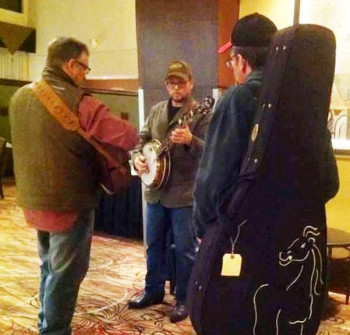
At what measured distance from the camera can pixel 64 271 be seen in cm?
205

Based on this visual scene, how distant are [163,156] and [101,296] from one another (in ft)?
3.49

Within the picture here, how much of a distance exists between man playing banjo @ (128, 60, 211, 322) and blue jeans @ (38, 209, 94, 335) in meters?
0.66

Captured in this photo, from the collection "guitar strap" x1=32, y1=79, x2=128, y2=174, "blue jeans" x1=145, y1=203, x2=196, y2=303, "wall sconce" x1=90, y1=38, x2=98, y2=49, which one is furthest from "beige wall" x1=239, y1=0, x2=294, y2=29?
"wall sconce" x1=90, y1=38, x2=98, y2=49

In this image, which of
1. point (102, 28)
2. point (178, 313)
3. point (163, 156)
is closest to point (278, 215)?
point (163, 156)

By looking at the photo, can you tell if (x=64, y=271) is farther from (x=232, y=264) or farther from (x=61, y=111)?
(x=232, y=264)

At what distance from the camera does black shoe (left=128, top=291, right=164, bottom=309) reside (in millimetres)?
2927

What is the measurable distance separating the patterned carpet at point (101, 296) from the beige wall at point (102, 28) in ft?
10.1

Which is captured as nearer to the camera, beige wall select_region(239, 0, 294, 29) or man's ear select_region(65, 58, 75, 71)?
man's ear select_region(65, 58, 75, 71)

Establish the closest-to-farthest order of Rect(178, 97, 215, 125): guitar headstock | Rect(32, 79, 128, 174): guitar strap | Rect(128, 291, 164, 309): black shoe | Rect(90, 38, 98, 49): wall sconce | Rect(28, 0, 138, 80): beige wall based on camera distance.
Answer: Rect(32, 79, 128, 174): guitar strap, Rect(178, 97, 215, 125): guitar headstock, Rect(128, 291, 164, 309): black shoe, Rect(28, 0, 138, 80): beige wall, Rect(90, 38, 98, 49): wall sconce

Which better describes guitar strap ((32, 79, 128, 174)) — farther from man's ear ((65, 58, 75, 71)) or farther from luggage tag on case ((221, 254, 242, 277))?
luggage tag on case ((221, 254, 242, 277))

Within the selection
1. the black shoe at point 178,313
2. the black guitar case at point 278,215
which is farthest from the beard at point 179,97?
the black guitar case at point 278,215

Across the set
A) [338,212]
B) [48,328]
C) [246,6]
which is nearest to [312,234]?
[48,328]

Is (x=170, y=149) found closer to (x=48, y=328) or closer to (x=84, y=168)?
(x=84, y=168)

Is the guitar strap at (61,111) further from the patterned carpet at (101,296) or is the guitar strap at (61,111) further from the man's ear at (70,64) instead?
the patterned carpet at (101,296)
